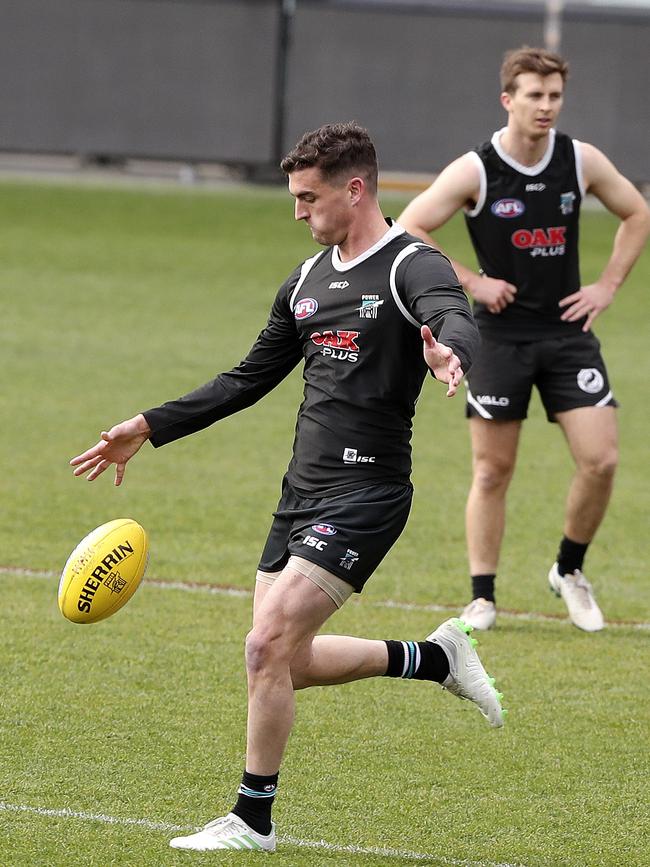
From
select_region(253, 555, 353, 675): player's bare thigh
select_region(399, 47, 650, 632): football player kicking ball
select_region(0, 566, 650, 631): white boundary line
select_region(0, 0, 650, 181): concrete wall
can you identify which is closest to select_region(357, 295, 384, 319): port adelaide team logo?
select_region(253, 555, 353, 675): player's bare thigh

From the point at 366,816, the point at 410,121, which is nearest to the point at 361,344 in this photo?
the point at 366,816

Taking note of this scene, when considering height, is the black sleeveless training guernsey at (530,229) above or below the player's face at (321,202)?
below

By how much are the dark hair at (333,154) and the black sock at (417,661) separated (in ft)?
5.64

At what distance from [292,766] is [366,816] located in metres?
0.56

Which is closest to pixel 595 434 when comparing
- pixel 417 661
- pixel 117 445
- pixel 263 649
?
pixel 417 661

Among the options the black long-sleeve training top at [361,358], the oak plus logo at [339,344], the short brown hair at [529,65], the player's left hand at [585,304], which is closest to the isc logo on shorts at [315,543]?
the black long-sleeve training top at [361,358]

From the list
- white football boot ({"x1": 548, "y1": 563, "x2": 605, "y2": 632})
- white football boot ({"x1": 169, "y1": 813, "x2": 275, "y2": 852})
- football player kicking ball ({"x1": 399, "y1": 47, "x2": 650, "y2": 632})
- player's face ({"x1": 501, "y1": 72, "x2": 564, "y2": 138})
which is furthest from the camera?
white football boot ({"x1": 548, "y1": 563, "x2": 605, "y2": 632})

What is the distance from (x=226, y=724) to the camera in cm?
610

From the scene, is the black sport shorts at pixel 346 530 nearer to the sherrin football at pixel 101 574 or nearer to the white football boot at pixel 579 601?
the sherrin football at pixel 101 574

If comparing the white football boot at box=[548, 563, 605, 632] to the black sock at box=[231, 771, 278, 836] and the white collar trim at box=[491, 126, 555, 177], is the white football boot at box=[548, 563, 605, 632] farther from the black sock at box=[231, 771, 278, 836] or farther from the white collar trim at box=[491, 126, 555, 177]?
the black sock at box=[231, 771, 278, 836]

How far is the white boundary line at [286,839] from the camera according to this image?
4820 millimetres

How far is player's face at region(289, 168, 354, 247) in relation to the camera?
4.96 metres

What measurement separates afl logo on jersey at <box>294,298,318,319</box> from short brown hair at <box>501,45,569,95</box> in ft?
9.06

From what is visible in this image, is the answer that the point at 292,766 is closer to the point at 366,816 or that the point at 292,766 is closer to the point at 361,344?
the point at 366,816
